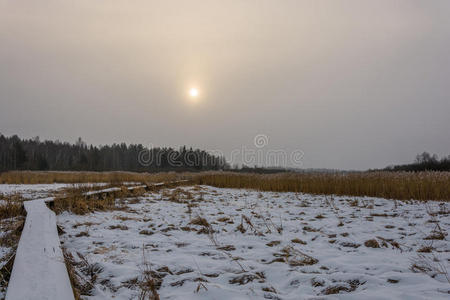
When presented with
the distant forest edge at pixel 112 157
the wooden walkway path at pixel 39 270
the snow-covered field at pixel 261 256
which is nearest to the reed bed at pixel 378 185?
the snow-covered field at pixel 261 256

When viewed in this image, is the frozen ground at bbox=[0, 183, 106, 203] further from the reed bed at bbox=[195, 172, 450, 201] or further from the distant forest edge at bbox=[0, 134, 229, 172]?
the distant forest edge at bbox=[0, 134, 229, 172]

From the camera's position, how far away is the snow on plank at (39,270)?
70.8 inches

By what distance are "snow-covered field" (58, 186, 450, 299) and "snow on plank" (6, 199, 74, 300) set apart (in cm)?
31

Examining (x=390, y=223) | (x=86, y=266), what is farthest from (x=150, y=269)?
(x=390, y=223)

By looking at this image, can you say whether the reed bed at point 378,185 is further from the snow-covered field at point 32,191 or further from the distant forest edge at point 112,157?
the distant forest edge at point 112,157

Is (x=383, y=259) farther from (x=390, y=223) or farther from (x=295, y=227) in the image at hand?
(x=390, y=223)

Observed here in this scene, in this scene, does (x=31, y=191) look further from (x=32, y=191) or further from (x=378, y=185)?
(x=378, y=185)

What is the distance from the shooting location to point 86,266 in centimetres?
280

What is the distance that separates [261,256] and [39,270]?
2.46 meters

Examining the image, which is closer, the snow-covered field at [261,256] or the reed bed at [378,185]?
the snow-covered field at [261,256]

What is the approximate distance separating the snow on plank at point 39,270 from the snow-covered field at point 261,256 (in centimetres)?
31

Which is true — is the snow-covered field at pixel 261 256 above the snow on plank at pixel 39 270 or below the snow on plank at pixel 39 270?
below

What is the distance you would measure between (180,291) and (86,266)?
4.33ft

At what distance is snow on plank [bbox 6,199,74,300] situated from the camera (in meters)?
1.80
